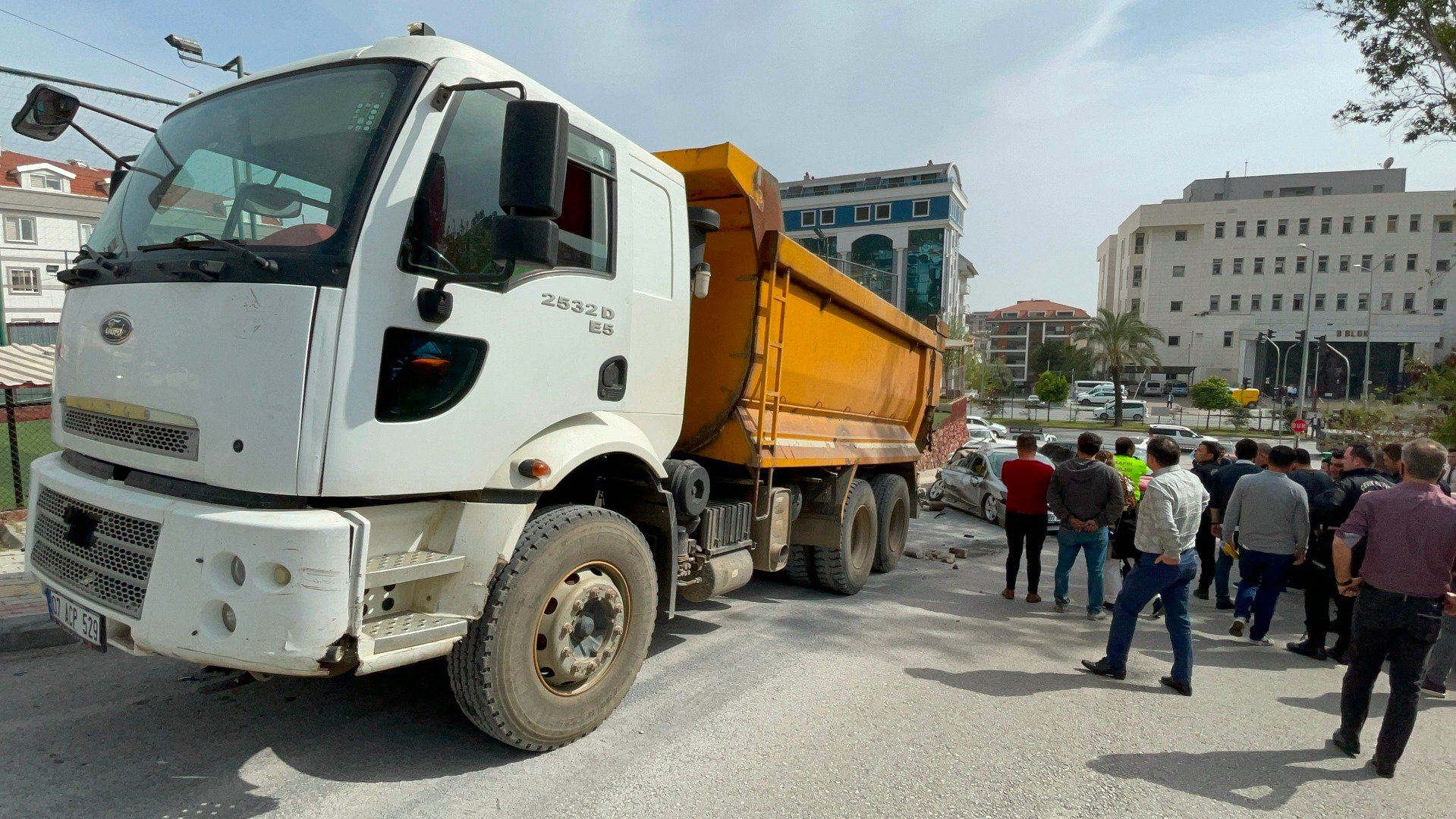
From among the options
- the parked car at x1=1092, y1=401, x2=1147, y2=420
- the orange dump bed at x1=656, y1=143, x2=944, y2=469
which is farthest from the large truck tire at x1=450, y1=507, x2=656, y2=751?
the parked car at x1=1092, y1=401, x2=1147, y2=420

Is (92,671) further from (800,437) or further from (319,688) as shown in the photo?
(800,437)

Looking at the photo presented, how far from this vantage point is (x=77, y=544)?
307 centimetres

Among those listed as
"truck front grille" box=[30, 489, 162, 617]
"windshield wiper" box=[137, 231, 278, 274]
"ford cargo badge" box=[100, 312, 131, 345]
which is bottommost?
"truck front grille" box=[30, 489, 162, 617]

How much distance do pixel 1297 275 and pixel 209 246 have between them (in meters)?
82.6

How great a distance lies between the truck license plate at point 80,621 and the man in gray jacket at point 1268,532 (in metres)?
7.27

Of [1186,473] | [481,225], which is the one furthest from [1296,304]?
[481,225]

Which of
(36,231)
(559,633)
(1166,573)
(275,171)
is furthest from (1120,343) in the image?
(275,171)

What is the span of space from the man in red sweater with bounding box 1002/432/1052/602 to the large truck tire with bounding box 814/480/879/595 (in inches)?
49.4

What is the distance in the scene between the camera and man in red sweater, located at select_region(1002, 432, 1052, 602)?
7297 millimetres

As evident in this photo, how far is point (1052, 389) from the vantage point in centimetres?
5412

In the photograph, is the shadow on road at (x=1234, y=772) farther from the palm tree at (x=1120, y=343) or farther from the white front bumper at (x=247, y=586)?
the palm tree at (x=1120, y=343)

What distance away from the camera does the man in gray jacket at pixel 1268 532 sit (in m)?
6.20

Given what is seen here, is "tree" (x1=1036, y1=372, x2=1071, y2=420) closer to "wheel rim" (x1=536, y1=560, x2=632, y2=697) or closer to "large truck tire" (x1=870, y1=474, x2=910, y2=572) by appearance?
"large truck tire" (x1=870, y1=474, x2=910, y2=572)

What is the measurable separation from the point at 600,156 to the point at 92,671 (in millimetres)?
3882
